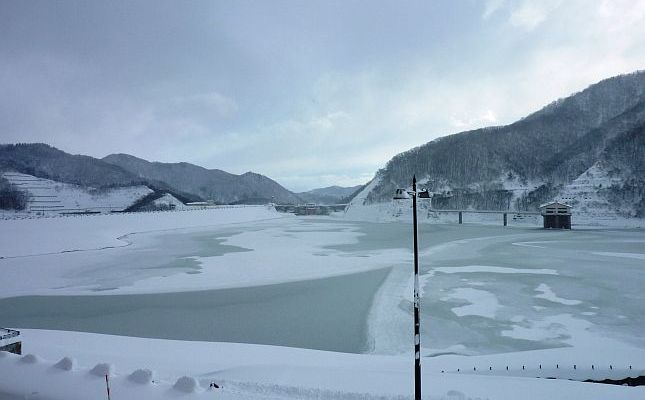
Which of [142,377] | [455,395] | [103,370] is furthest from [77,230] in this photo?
[455,395]

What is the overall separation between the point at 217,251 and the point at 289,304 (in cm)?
2452

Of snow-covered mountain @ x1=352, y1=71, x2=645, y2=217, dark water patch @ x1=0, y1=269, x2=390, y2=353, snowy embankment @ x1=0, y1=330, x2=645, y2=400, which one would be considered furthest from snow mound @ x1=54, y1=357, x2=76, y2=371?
snow-covered mountain @ x1=352, y1=71, x2=645, y2=217

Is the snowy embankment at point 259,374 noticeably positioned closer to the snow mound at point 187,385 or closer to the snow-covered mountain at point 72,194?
the snow mound at point 187,385

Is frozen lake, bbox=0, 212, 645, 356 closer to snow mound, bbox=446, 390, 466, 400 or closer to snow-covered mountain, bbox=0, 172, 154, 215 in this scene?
snow mound, bbox=446, 390, 466, 400

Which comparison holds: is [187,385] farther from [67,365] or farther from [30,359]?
[30,359]

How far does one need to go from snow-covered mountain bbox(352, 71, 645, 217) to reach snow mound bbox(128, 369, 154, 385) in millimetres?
96366

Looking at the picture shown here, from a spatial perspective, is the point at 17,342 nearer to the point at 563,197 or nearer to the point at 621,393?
the point at 621,393

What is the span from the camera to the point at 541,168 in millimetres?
153250

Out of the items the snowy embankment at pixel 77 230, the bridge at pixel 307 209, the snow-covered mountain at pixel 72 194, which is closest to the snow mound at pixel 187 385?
the snowy embankment at pixel 77 230

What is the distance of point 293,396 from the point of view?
8.48 meters

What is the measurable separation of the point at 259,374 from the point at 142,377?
3231 millimetres

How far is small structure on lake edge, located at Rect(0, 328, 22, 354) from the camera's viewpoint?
11438mm

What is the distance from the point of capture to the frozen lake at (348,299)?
15242mm

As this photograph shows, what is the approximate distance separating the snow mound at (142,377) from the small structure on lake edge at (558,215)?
77.7 metres
